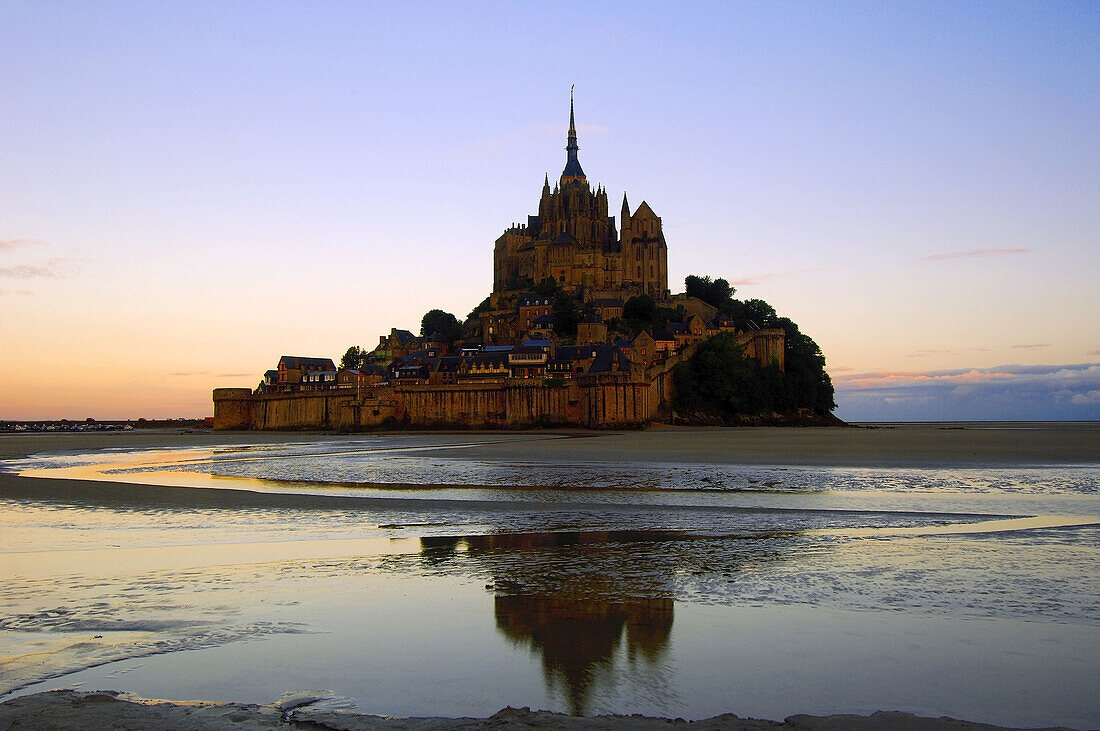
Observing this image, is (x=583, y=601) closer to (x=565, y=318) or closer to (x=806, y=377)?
(x=806, y=377)

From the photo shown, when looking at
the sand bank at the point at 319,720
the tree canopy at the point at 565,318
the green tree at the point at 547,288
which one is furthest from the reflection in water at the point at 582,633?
the green tree at the point at 547,288

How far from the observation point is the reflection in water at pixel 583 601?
605cm

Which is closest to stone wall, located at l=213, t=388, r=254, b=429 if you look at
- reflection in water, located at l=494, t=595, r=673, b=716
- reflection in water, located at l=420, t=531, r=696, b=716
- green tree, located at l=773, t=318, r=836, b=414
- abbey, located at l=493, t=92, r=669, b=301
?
abbey, located at l=493, t=92, r=669, b=301

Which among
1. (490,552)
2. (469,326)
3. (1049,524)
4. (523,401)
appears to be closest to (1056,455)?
(1049,524)

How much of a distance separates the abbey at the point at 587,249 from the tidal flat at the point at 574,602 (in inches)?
3435

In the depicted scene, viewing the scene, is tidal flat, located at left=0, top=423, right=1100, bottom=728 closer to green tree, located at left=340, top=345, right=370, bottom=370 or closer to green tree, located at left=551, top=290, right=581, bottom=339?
green tree, located at left=551, top=290, right=581, bottom=339

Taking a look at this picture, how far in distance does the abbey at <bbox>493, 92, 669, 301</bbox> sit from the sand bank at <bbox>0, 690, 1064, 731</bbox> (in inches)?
3823

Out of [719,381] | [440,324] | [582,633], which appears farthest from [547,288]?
[582,633]

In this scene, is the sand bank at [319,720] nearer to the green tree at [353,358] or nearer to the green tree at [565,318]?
the green tree at [565,318]

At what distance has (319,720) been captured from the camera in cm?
505

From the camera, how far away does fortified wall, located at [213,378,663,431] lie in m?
66.8

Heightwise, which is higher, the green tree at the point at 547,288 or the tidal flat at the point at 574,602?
the green tree at the point at 547,288

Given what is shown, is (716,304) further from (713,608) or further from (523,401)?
(713,608)

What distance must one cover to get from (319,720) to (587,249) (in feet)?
343
